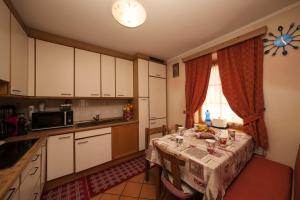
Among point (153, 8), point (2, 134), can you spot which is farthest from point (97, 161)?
point (153, 8)

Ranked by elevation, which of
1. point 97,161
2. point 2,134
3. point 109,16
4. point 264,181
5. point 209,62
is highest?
point 109,16

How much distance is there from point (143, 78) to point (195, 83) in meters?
1.14

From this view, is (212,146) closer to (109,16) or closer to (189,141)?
(189,141)

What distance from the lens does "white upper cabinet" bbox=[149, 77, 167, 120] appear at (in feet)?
9.58

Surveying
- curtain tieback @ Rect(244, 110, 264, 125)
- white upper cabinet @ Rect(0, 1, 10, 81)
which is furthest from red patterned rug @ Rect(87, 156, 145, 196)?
curtain tieback @ Rect(244, 110, 264, 125)

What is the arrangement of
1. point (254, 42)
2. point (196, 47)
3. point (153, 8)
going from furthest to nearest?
point (196, 47) < point (254, 42) < point (153, 8)

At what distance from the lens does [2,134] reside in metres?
1.45

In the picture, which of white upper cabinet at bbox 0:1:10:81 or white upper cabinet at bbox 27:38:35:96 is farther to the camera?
white upper cabinet at bbox 27:38:35:96

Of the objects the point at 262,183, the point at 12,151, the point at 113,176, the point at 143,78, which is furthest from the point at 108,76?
the point at 262,183

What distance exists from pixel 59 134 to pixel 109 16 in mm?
1781

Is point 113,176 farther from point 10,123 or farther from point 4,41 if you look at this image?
point 4,41

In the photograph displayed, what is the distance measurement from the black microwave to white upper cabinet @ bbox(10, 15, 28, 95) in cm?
39

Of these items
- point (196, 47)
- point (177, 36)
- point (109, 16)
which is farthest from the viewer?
point (196, 47)

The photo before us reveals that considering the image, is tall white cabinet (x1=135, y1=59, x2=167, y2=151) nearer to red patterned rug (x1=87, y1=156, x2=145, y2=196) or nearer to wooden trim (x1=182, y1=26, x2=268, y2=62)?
red patterned rug (x1=87, y1=156, x2=145, y2=196)
